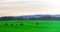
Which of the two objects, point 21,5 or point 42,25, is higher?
point 21,5

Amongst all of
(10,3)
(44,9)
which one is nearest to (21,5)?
(10,3)

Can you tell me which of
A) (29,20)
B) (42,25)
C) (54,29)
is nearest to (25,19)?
(29,20)

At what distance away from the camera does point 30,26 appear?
0.97 metres

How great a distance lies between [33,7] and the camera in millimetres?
972

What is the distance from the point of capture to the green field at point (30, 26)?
0.94 m

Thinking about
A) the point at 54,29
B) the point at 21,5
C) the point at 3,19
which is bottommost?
the point at 54,29

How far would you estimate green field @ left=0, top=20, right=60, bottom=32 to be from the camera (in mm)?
940

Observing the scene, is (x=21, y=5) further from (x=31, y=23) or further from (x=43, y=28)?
(x=43, y=28)

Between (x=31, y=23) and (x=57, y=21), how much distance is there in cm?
23

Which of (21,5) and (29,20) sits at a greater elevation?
(21,5)

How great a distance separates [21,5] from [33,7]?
11cm

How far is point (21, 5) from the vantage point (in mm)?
986

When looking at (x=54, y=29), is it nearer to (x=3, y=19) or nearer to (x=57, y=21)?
(x=57, y=21)

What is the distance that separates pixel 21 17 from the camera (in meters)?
0.99
